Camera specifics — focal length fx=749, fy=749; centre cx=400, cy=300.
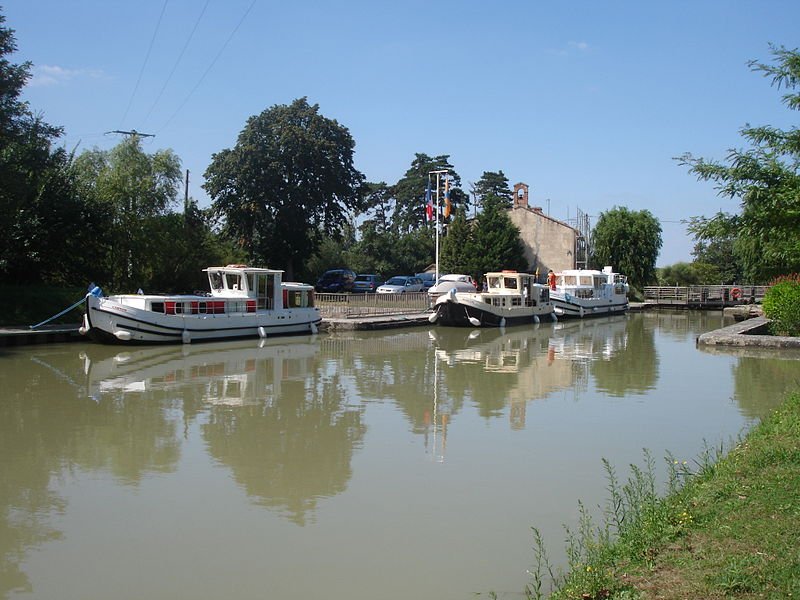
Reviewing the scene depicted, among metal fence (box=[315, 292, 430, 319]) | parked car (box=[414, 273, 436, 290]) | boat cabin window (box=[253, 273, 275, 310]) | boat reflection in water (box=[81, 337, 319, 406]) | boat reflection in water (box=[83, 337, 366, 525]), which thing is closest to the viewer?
boat reflection in water (box=[83, 337, 366, 525])

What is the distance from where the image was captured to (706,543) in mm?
5672

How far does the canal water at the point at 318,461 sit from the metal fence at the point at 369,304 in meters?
13.1

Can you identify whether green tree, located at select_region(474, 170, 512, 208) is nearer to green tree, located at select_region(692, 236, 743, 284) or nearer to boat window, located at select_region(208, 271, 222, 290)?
green tree, located at select_region(692, 236, 743, 284)

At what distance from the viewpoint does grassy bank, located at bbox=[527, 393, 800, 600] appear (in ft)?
16.0

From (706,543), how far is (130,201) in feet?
114

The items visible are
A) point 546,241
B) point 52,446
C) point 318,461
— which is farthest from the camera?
point 546,241

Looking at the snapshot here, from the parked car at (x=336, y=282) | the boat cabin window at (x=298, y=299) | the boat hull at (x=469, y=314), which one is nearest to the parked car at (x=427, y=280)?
the parked car at (x=336, y=282)

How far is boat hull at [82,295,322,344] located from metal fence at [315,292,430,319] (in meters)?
6.78

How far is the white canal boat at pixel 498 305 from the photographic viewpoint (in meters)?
34.5

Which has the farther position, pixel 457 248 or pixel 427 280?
pixel 457 248

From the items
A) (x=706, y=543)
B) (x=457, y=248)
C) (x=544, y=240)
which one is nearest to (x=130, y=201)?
(x=457, y=248)

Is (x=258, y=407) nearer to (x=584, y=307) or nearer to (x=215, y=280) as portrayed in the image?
(x=215, y=280)

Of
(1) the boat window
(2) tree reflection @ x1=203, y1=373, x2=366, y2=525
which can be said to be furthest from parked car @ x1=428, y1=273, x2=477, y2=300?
(2) tree reflection @ x1=203, y1=373, x2=366, y2=525

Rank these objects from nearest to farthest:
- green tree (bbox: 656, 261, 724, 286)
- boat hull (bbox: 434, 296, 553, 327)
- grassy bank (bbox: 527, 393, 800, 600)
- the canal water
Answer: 1. grassy bank (bbox: 527, 393, 800, 600)
2. the canal water
3. boat hull (bbox: 434, 296, 553, 327)
4. green tree (bbox: 656, 261, 724, 286)
